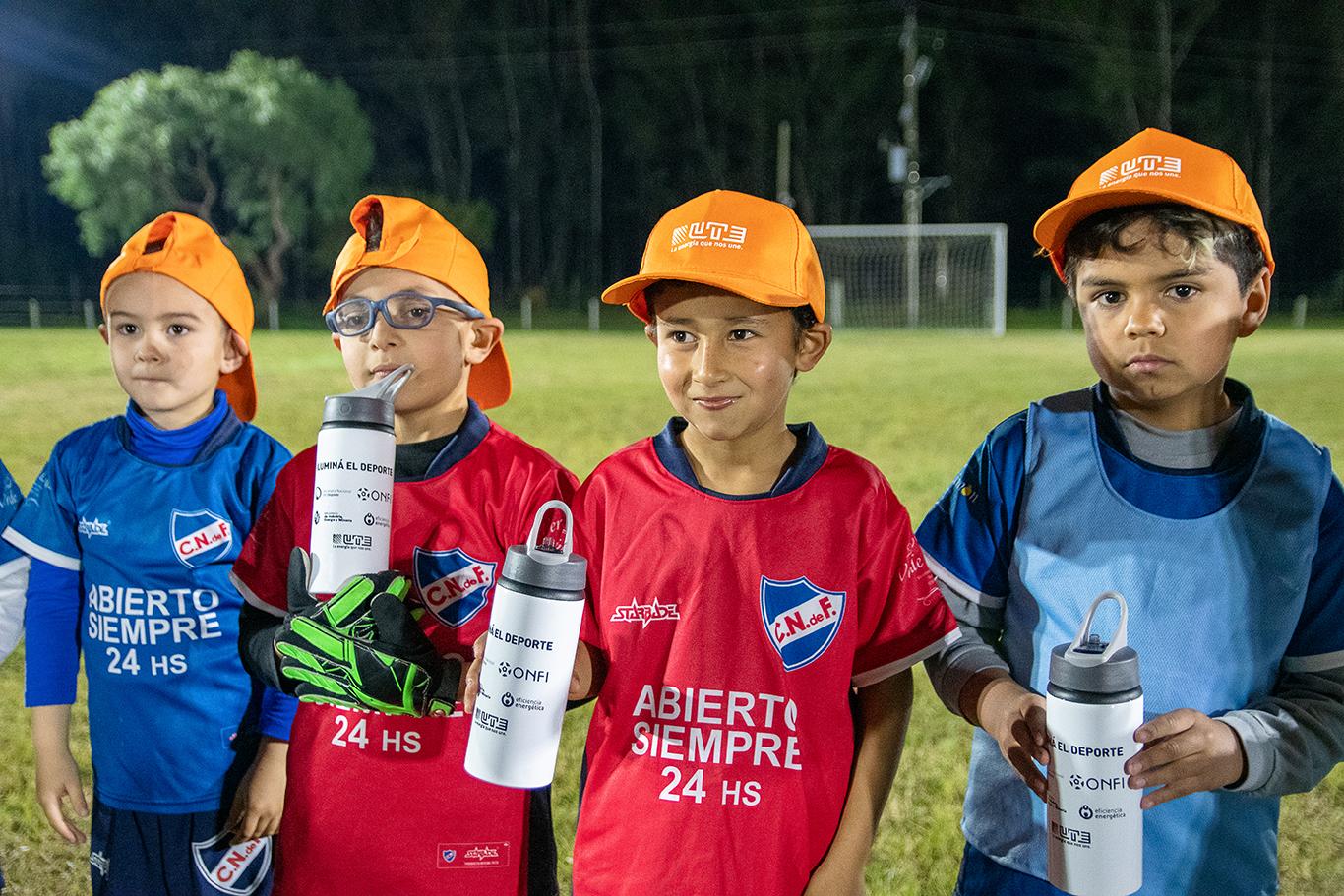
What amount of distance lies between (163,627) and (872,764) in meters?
1.38

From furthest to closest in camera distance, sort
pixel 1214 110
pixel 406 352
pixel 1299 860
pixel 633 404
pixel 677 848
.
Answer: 1. pixel 1214 110
2. pixel 633 404
3. pixel 1299 860
4. pixel 406 352
5. pixel 677 848

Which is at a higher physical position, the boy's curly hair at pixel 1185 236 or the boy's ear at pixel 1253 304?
the boy's curly hair at pixel 1185 236

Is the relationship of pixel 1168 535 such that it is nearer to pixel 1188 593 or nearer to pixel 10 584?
pixel 1188 593

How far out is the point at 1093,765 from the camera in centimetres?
176

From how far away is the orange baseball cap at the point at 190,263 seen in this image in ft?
8.59

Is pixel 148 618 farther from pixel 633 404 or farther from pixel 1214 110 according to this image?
pixel 1214 110

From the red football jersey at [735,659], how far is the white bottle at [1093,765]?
1.20 ft

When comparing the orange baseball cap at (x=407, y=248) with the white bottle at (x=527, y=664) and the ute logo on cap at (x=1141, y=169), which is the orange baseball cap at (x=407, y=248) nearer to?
the white bottle at (x=527, y=664)

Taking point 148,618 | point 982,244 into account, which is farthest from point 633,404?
point 982,244

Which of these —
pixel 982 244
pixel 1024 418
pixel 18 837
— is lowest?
pixel 18 837

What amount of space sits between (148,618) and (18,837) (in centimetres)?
155

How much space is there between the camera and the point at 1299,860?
3619mm

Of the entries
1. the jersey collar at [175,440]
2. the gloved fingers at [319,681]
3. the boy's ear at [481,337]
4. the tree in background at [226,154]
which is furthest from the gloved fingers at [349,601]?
the tree in background at [226,154]

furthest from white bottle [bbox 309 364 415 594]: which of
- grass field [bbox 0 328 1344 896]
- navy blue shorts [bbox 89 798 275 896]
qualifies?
grass field [bbox 0 328 1344 896]
